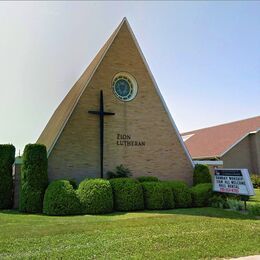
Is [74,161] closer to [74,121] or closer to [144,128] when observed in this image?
[74,121]

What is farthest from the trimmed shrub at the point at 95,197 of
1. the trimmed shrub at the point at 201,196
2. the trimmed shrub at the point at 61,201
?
the trimmed shrub at the point at 201,196

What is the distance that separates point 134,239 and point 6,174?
31.7 ft

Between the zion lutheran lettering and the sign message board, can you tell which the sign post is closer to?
the sign message board

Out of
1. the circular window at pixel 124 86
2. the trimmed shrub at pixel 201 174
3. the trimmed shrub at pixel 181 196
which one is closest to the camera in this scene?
the trimmed shrub at pixel 181 196

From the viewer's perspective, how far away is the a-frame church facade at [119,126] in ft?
55.8

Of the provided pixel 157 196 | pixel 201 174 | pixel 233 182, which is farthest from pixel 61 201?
pixel 201 174

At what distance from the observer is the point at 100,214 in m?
13.0

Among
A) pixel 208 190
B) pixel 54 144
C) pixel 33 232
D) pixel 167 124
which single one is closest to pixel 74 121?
pixel 54 144

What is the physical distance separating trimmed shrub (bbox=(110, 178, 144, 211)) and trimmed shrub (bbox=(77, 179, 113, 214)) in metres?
0.45

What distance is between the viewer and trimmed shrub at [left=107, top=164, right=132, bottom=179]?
17.4 m

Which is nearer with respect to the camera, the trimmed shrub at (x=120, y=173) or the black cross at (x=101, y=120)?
the black cross at (x=101, y=120)

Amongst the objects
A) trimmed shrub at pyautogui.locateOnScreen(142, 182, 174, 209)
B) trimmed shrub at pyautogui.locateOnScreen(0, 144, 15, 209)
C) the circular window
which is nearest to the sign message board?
trimmed shrub at pyautogui.locateOnScreen(142, 182, 174, 209)

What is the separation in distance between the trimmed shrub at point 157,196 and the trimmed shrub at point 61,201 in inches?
130

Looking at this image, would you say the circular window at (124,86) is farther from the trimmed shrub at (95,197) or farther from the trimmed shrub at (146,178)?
the trimmed shrub at (95,197)
